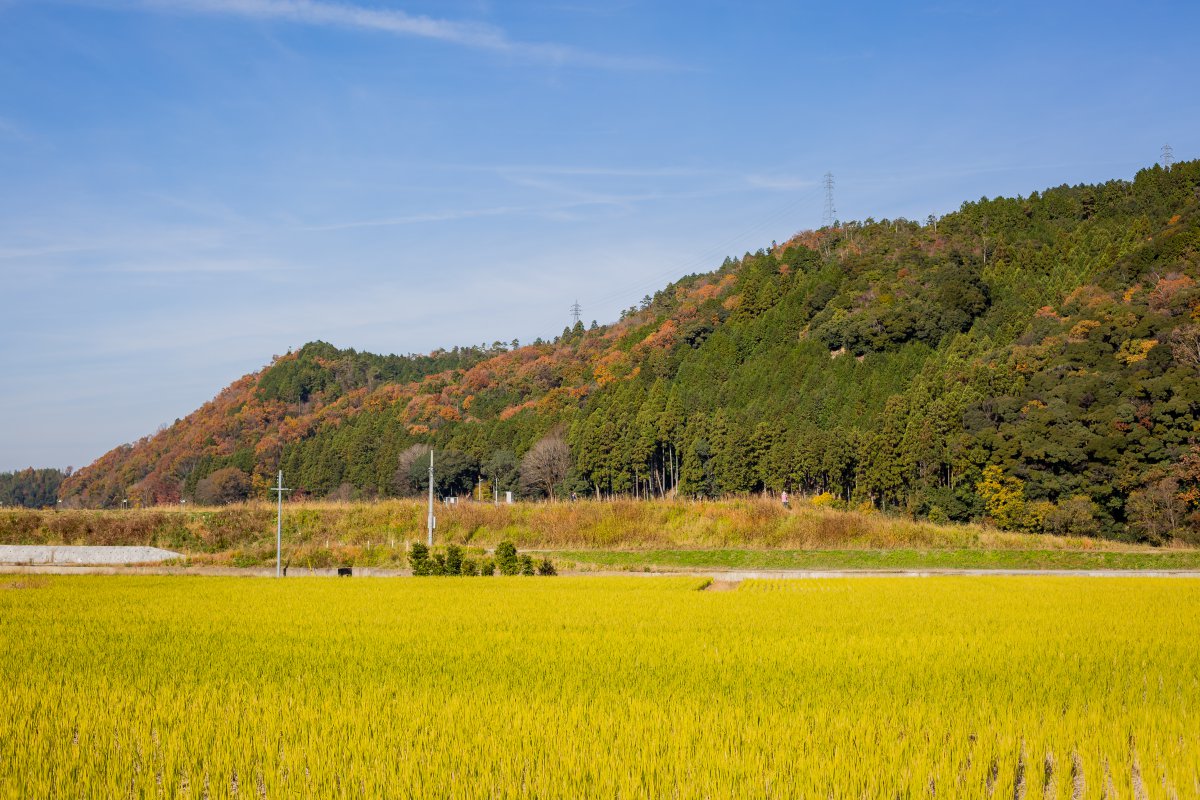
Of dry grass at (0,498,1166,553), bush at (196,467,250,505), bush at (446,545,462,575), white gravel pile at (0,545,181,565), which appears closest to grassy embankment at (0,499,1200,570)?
dry grass at (0,498,1166,553)

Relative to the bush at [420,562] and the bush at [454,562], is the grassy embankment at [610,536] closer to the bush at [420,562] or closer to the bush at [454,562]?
the bush at [420,562]

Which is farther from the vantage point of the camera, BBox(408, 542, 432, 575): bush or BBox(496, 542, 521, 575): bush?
BBox(408, 542, 432, 575): bush

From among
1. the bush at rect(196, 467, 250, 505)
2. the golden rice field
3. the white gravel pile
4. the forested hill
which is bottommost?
the white gravel pile

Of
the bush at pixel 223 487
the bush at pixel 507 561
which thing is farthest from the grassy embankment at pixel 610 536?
the bush at pixel 223 487

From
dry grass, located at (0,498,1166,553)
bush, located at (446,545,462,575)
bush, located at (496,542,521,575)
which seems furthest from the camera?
dry grass, located at (0,498,1166,553)

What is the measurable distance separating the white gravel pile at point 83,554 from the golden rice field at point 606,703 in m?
22.6

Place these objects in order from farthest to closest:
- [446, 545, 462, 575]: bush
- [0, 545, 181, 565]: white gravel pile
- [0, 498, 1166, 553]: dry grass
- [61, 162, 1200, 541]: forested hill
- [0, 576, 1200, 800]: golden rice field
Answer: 1. [61, 162, 1200, 541]: forested hill
2. [0, 545, 181, 565]: white gravel pile
3. [0, 498, 1166, 553]: dry grass
4. [446, 545, 462, 575]: bush
5. [0, 576, 1200, 800]: golden rice field

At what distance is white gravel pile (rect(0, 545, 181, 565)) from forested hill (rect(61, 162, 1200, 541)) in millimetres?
32157

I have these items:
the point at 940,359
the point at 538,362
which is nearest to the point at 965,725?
the point at 940,359

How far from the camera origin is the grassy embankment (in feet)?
95.0

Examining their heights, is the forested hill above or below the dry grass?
above

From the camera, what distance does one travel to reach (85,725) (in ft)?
21.0

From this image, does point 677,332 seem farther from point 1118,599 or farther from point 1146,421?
point 1118,599

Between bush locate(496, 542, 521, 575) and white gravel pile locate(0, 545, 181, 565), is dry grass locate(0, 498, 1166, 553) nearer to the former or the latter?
white gravel pile locate(0, 545, 181, 565)
